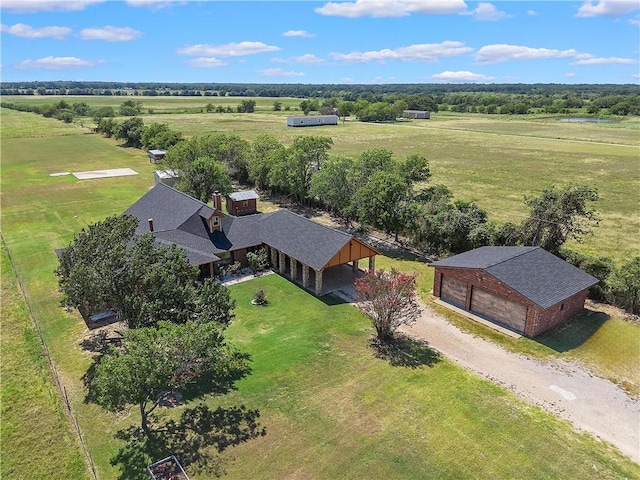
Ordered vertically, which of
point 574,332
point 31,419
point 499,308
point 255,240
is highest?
point 255,240

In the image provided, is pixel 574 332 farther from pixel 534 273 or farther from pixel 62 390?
pixel 62 390

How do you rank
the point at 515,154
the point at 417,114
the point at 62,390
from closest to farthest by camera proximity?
the point at 62,390 → the point at 515,154 → the point at 417,114

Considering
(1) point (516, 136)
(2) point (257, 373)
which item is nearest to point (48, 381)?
(2) point (257, 373)

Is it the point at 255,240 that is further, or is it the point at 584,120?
the point at 584,120

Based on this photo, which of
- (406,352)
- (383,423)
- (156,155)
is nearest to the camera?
(383,423)

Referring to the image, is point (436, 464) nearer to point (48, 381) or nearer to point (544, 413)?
point (544, 413)

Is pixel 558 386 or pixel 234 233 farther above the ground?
pixel 234 233

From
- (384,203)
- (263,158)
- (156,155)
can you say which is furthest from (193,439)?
(156,155)
